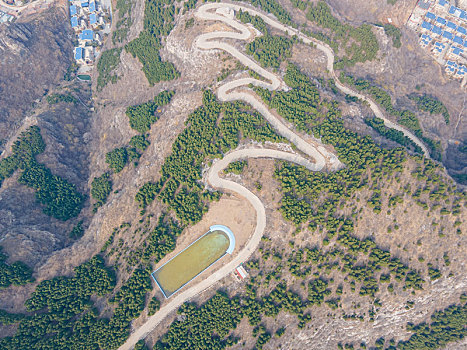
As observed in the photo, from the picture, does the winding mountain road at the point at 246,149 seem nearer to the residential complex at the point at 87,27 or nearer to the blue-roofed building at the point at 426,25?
the blue-roofed building at the point at 426,25

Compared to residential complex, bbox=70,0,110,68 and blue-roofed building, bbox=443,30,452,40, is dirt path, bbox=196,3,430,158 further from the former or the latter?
blue-roofed building, bbox=443,30,452,40

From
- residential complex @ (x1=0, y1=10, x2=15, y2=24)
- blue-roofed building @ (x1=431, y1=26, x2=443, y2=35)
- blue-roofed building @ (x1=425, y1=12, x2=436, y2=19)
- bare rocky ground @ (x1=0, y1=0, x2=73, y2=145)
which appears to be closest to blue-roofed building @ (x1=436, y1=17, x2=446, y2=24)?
blue-roofed building @ (x1=425, y1=12, x2=436, y2=19)

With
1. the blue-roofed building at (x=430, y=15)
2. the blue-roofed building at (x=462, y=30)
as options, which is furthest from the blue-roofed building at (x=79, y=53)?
the blue-roofed building at (x=462, y=30)

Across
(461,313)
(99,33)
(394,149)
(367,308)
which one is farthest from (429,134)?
(99,33)

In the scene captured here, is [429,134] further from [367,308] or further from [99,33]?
[99,33]

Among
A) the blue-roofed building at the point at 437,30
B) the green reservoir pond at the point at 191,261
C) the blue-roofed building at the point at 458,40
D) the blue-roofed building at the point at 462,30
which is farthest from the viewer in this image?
the blue-roofed building at the point at 437,30

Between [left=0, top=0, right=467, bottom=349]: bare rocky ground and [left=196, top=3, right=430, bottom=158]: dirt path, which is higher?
[left=196, top=3, right=430, bottom=158]: dirt path
